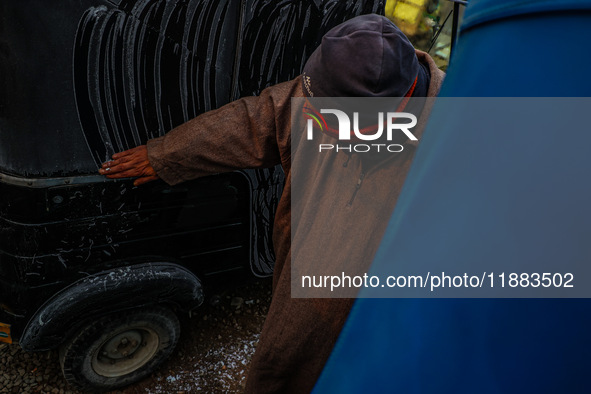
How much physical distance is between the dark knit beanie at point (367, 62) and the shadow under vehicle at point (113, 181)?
27.2 inches

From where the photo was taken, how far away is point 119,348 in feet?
8.00

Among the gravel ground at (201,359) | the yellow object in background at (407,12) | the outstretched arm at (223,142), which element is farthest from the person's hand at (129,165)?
the yellow object in background at (407,12)

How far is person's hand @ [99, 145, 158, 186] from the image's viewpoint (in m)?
1.82

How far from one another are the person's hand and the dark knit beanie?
0.92m

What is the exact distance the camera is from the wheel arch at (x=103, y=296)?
1.94m

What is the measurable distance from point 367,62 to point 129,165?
45.5 inches

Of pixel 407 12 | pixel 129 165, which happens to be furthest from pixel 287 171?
pixel 407 12

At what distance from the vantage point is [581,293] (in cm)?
67

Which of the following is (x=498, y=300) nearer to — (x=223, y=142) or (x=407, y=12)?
(x=223, y=142)

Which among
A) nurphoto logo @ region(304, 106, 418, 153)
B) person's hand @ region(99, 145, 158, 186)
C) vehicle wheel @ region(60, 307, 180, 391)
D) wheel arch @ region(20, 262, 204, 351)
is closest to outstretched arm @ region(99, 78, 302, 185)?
person's hand @ region(99, 145, 158, 186)

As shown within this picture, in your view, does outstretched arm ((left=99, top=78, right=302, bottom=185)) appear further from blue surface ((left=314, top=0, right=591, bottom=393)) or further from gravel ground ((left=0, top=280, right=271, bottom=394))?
gravel ground ((left=0, top=280, right=271, bottom=394))

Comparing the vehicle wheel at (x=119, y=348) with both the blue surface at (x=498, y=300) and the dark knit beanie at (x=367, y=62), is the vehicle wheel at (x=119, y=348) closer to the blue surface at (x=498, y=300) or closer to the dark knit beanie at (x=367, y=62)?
the dark knit beanie at (x=367, y=62)

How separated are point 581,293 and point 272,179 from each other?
5.92 feet

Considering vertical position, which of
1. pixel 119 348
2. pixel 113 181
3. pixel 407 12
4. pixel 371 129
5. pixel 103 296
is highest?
pixel 407 12
